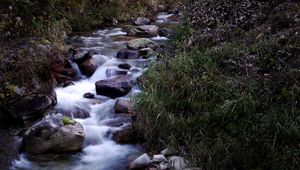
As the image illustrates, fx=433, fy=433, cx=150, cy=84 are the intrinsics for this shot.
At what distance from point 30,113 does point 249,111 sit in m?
4.00

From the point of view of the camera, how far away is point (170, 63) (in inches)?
298

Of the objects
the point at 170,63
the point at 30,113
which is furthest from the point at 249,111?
the point at 30,113

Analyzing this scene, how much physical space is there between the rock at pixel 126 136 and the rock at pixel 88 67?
292 cm

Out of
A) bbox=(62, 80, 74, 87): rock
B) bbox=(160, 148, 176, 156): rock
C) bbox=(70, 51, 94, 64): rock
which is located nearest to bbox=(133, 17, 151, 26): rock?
bbox=(70, 51, 94, 64): rock

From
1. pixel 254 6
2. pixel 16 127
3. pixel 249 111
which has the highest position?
pixel 254 6

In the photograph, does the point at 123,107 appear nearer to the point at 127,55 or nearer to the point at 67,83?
the point at 67,83

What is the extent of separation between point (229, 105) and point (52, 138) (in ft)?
9.11

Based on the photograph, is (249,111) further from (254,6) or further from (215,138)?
(254,6)

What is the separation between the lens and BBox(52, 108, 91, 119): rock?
8.02m

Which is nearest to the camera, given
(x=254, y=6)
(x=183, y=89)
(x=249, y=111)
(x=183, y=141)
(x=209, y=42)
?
(x=249, y=111)

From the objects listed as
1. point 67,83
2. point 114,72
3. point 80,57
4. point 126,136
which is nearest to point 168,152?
point 126,136

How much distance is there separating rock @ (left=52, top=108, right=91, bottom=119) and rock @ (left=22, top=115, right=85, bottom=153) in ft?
3.18

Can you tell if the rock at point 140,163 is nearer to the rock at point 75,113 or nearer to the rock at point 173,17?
the rock at point 75,113

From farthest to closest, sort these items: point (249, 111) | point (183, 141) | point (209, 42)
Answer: point (209, 42) < point (183, 141) < point (249, 111)
